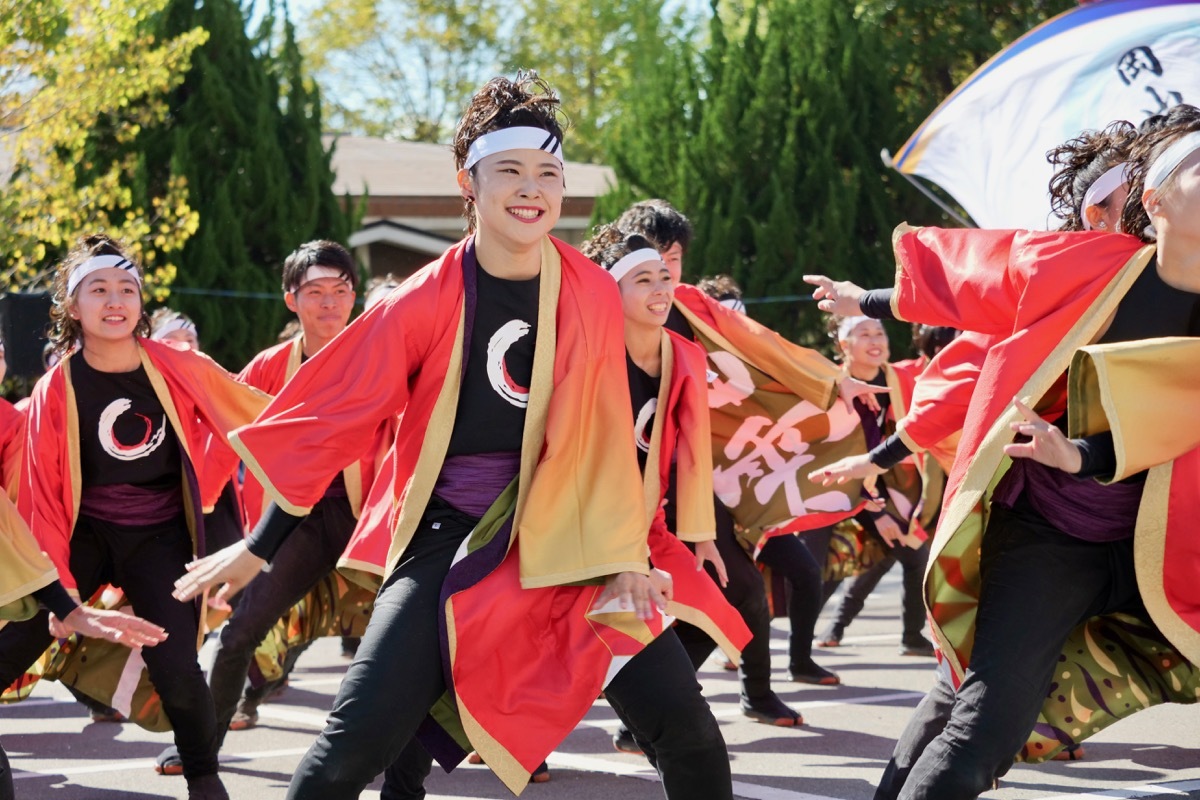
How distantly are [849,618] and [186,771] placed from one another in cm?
510

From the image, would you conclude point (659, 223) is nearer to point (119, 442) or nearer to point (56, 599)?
point (119, 442)

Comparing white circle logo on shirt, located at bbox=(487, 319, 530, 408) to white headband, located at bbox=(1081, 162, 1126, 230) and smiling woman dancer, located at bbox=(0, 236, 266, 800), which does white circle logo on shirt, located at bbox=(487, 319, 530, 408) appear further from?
smiling woman dancer, located at bbox=(0, 236, 266, 800)

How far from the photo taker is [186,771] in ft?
17.7

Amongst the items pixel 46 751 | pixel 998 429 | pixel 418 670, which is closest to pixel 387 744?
pixel 418 670

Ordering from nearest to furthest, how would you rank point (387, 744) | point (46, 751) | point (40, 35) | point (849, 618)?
point (387, 744)
point (46, 751)
point (849, 618)
point (40, 35)

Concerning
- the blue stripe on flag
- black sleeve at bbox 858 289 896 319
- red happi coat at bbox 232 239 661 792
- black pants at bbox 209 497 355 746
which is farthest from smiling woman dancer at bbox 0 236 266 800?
the blue stripe on flag

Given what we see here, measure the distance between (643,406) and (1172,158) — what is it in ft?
6.70

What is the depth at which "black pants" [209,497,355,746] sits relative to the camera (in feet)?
20.3

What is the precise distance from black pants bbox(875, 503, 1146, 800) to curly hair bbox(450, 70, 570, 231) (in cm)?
154

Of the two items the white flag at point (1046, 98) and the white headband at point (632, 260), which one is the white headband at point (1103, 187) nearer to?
the white headband at point (632, 260)

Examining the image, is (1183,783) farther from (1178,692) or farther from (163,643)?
(163,643)

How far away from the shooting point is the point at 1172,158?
3766 mm

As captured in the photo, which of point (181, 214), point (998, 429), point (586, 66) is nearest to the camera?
point (998, 429)

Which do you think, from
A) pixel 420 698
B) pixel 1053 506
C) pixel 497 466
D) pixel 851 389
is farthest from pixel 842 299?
pixel 851 389
